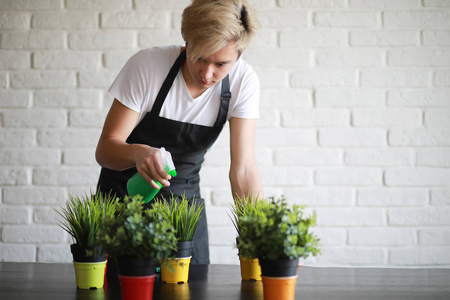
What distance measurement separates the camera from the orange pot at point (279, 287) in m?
1.25

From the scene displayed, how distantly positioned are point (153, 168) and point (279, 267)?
1.65 feet

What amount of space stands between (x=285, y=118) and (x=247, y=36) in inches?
42.5

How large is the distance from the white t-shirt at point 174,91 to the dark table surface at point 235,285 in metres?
0.62

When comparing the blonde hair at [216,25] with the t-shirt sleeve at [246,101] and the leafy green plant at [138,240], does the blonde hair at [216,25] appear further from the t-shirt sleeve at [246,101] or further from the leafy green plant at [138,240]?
the leafy green plant at [138,240]

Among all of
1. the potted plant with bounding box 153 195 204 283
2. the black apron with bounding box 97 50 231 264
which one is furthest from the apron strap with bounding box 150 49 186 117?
the potted plant with bounding box 153 195 204 283

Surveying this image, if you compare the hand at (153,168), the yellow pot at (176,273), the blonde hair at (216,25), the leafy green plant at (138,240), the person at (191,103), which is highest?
the blonde hair at (216,25)

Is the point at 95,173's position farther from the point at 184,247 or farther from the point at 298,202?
the point at 184,247

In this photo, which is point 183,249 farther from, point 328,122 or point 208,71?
point 328,122

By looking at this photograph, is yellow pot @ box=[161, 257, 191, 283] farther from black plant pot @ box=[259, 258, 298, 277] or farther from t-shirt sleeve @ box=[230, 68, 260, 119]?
t-shirt sleeve @ box=[230, 68, 260, 119]

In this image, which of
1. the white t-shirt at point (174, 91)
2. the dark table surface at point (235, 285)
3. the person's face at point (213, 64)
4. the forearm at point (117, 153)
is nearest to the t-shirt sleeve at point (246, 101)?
the white t-shirt at point (174, 91)

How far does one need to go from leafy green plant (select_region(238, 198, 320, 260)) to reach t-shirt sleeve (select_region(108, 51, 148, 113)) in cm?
88

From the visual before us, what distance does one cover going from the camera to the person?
5.84 ft

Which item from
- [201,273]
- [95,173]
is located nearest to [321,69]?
[95,173]

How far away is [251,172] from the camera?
81.0 inches
